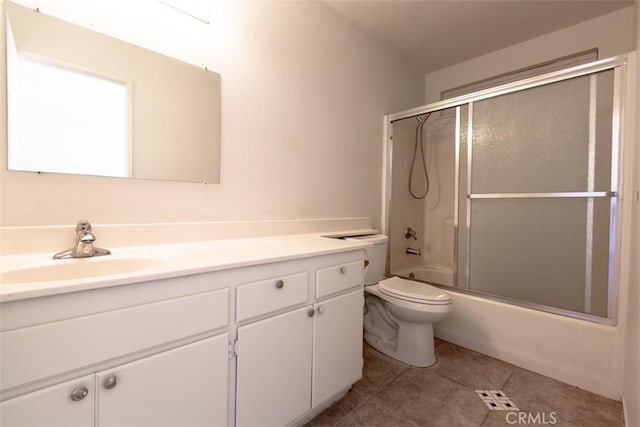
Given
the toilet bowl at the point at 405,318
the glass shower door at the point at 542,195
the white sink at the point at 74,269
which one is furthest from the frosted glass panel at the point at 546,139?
the white sink at the point at 74,269

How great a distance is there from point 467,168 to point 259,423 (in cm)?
209

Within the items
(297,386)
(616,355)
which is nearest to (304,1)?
(297,386)

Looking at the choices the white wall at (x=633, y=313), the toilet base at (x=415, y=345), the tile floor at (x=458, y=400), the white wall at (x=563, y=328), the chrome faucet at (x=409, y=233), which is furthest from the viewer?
the chrome faucet at (x=409, y=233)

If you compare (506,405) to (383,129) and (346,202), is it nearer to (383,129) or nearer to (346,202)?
(346,202)

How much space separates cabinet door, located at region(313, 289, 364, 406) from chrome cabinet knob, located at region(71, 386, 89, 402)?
0.76m

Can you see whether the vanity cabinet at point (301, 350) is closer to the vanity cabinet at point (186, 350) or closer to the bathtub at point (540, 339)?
Answer: the vanity cabinet at point (186, 350)

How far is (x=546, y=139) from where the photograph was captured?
1.77m

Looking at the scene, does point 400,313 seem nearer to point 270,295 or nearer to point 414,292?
point 414,292

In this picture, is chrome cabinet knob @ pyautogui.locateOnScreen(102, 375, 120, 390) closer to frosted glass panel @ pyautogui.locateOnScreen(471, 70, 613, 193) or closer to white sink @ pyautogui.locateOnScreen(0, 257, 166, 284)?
white sink @ pyautogui.locateOnScreen(0, 257, 166, 284)

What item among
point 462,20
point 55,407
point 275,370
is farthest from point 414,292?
point 462,20

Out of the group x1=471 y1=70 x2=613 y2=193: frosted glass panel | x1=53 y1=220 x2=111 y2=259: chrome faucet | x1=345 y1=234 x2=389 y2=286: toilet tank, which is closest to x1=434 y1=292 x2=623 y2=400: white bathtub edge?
x1=345 y1=234 x2=389 y2=286: toilet tank

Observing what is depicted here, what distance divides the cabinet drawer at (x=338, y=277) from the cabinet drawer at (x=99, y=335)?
1.50 feet

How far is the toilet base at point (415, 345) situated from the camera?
1.72 metres

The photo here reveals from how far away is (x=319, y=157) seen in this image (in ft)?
6.20
